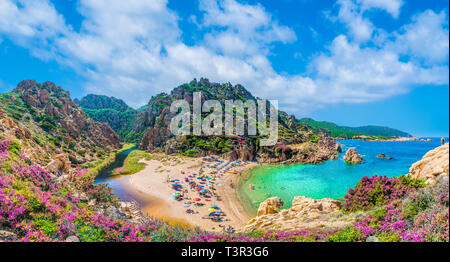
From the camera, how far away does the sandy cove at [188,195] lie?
20359mm

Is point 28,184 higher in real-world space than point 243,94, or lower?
lower

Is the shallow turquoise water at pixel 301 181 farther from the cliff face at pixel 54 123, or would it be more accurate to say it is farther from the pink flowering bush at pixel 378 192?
the cliff face at pixel 54 123

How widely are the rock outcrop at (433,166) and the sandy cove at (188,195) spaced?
15836 millimetres

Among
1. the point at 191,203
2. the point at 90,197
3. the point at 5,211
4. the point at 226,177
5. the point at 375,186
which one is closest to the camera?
the point at 5,211

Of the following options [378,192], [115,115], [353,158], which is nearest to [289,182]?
[378,192]

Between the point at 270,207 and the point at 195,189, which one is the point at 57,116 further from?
the point at 270,207

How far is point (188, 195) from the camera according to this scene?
2761 centimetres

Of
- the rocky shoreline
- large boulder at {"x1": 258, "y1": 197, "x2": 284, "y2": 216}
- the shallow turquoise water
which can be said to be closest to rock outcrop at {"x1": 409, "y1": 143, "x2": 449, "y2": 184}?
the rocky shoreline

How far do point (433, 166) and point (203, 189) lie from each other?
85.4 feet

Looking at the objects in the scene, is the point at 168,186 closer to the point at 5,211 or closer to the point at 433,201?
the point at 5,211

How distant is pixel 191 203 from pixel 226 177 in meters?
14.0
